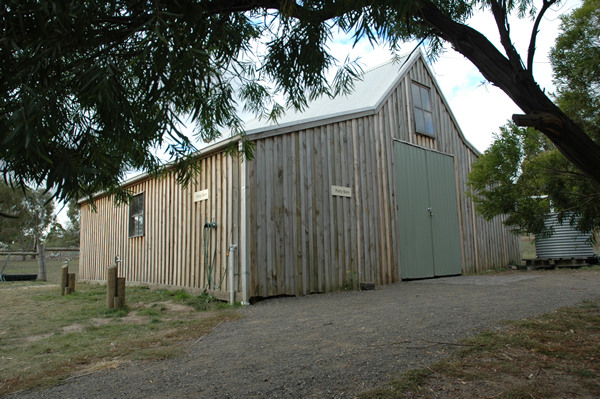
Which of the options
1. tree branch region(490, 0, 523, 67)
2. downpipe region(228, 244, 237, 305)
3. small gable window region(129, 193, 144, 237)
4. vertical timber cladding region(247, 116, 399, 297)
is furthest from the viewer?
small gable window region(129, 193, 144, 237)

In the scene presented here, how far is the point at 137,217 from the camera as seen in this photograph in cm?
1101

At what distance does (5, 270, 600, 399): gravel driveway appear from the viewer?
8.97 ft

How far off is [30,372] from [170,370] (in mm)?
1179

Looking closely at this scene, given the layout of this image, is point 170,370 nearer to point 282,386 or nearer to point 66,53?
point 282,386

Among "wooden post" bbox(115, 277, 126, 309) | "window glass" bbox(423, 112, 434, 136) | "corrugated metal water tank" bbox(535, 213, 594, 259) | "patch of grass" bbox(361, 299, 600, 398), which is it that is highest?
"window glass" bbox(423, 112, 434, 136)

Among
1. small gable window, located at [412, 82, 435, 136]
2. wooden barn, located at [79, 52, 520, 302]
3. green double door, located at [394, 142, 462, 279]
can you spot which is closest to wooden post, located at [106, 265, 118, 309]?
wooden barn, located at [79, 52, 520, 302]

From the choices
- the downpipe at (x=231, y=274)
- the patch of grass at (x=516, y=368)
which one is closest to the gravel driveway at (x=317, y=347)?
the patch of grass at (x=516, y=368)

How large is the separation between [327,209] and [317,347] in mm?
4321

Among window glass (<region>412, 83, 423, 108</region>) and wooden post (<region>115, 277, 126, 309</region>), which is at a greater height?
window glass (<region>412, 83, 423, 108</region>)

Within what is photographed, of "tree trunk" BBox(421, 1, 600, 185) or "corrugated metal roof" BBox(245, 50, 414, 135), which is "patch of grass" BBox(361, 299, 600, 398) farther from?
"corrugated metal roof" BBox(245, 50, 414, 135)

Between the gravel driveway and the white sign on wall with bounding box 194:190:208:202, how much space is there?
2.51m

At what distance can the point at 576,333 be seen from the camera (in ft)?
12.2

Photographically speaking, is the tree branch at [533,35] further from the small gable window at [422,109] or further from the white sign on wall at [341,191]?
the small gable window at [422,109]

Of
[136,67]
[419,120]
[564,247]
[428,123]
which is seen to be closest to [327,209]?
[419,120]
